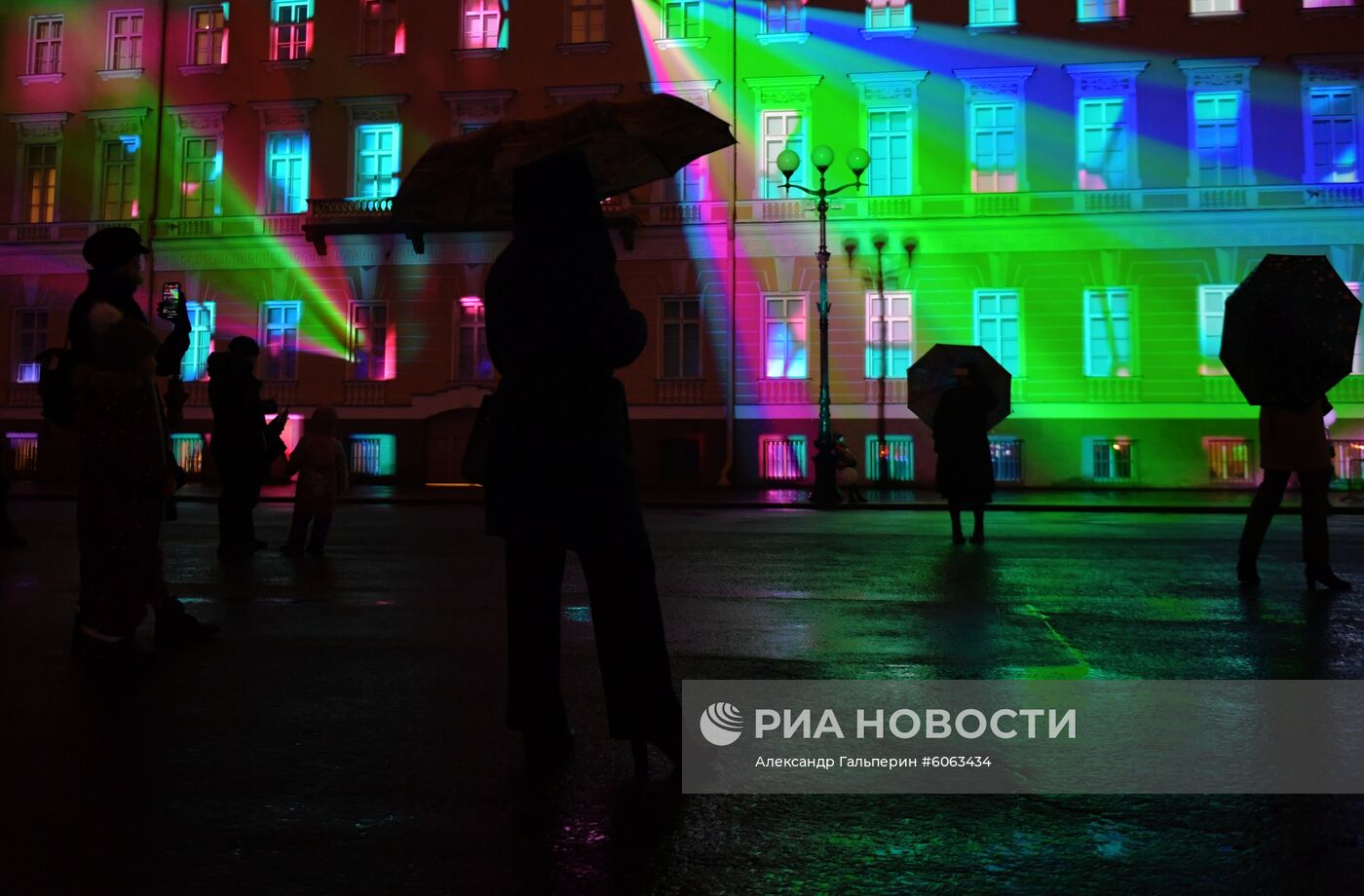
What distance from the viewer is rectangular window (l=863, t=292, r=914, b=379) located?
2512 cm

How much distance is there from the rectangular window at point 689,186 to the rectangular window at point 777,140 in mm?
1580

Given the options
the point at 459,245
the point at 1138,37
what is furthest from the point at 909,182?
the point at 459,245

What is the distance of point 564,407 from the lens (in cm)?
314

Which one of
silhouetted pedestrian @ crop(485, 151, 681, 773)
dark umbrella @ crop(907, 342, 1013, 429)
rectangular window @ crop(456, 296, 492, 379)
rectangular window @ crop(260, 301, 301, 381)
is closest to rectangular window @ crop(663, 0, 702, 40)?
rectangular window @ crop(456, 296, 492, 379)

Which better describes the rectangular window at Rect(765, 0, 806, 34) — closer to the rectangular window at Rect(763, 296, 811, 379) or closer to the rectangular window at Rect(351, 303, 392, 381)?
the rectangular window at Rect(763, 296, 811, 379)

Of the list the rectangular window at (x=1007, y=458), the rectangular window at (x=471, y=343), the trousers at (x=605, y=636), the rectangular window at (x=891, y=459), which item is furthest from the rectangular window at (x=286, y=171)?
the trousers at (x=605, y=636)

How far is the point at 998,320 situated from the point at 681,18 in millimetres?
11334

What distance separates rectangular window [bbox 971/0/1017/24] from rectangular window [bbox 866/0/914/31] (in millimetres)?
1587

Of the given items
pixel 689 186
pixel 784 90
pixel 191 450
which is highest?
pixel 784 90

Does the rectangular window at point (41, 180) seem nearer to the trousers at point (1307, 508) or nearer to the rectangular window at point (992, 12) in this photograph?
the rectangular window at point (992, 12)

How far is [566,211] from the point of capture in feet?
10.6

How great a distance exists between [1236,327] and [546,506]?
6.30m

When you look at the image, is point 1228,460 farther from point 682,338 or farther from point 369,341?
point 369,341

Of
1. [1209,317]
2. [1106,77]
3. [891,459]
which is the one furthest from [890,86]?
[1209,317]
